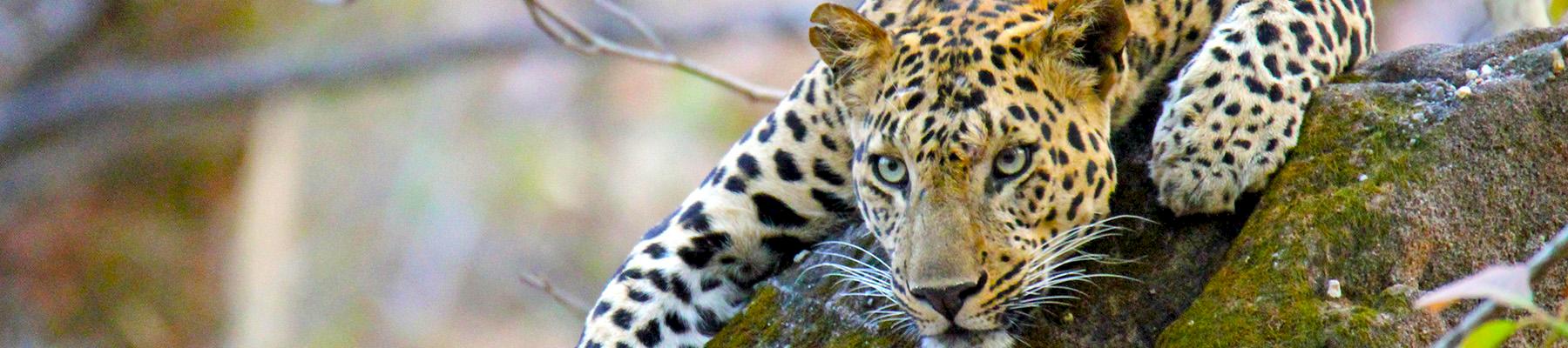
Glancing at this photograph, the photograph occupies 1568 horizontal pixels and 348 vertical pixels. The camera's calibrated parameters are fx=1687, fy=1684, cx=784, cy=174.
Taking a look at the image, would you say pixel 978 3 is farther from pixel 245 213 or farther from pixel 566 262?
pixel 566 262

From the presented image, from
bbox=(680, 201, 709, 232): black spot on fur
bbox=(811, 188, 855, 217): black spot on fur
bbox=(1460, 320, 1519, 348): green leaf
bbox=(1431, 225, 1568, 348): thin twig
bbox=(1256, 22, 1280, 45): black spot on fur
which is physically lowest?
bbox=(680, 201, 709, 232): black spot on fur

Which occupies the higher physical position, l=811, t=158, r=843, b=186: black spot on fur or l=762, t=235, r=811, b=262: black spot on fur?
l=811, t=158, r=843, b=186: black spot on fur

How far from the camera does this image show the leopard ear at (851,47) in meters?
4.92

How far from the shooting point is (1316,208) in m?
4.49

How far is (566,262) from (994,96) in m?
16.2

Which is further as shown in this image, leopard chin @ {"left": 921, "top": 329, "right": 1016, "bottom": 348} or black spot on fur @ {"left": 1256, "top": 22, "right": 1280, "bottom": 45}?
black spot on fur @ {"left": 1256, "top": 22, "right": 1280, "bottom": 45}

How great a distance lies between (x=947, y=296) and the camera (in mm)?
4484

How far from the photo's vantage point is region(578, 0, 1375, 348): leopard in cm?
457

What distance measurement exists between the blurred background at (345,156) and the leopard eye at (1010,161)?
4291mm

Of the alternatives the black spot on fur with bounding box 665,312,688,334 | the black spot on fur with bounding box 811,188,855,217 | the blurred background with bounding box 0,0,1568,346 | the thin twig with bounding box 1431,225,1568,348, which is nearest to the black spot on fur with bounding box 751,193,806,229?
the black spot on fur with bounding box 811,188,855,217

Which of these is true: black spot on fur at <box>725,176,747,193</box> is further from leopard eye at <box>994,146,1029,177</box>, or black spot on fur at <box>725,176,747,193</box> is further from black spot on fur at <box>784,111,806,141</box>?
leopard eye at <box>994,146,1029,177</box>

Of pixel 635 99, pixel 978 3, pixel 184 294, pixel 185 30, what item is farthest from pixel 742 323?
pixel 635 99

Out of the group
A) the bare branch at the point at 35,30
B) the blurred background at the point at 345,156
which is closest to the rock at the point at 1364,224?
the blurred background at the point at 345,156

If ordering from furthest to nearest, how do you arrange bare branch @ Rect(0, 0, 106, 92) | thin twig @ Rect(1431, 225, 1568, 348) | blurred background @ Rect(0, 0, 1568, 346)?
blurred background @ Rect(0, 0, 1568, 346) < bare branch @ Rect(0, 0, 106, 92) < thin twig @ Rect(1431, 225, 1568, 348)
